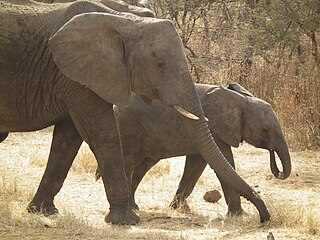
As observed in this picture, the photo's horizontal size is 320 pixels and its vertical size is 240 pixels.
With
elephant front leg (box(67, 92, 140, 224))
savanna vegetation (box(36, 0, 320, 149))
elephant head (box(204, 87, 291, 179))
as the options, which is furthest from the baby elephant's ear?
savanna vegetation (box(36, 0, 320, 149))

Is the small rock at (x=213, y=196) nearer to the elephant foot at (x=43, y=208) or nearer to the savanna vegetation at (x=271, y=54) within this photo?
the elephant foot at (x=43, y=208)

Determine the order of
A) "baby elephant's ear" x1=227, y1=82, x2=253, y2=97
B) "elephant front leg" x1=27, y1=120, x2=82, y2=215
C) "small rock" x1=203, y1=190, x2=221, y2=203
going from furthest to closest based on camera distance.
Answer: "small rock" x1=203, y1=190, x2=221, y2=203 < "baby elephant's ear" x1=227, y1=82, x2=253, y2=97 < "elephant front leg" x1=27, y1=120, x2=82, y2=215

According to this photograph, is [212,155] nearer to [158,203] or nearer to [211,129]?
[211,129]

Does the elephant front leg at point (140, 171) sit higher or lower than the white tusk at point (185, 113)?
lower

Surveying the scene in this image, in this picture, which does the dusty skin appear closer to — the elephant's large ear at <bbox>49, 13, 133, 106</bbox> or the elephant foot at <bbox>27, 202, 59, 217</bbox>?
the elephant foot at <bbox>27, 202, 59, 217</bbox>

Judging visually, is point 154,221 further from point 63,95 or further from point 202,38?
point 202,38

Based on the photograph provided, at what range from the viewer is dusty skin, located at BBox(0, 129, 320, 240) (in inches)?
259

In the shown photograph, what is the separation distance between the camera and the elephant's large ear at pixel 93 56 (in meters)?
6.79

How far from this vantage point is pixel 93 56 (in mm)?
6828

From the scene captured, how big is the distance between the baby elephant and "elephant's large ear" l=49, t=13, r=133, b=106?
148 cm

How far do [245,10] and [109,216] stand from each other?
974 cm

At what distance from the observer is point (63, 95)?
23.2 ft

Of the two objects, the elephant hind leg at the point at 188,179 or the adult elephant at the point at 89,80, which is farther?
the elephant hind leg at the point at 188,179

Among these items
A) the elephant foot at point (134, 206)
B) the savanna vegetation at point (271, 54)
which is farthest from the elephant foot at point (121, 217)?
the savanna vegetation at point (271, 54)
